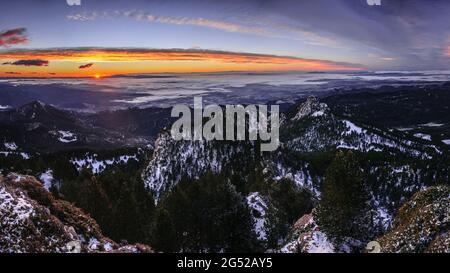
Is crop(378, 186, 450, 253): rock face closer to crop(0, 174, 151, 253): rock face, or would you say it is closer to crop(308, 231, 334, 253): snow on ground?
crop(308, 231, 334, 253): snow on ground

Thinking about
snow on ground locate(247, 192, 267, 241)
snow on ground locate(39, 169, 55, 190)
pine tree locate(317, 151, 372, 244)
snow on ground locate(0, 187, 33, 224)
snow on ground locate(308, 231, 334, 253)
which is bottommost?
snow on ground locate(39, 169, 55, 190)

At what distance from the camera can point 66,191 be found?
3374 inches

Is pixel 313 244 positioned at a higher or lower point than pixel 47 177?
higher

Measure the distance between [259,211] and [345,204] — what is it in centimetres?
4445

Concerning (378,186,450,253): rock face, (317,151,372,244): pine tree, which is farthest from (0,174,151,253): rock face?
(317,151,372,244): pine tree

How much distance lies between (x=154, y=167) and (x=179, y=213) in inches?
5626

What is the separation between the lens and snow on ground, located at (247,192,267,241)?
240 feet

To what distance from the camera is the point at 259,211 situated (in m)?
80.6

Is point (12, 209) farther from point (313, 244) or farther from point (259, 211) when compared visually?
point (259, 211)

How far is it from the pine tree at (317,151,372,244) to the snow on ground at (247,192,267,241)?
1339 inches

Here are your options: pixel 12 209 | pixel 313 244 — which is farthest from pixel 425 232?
pixel 12 209

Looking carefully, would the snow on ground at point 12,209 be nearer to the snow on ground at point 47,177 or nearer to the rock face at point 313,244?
the rock face at point 313,244
